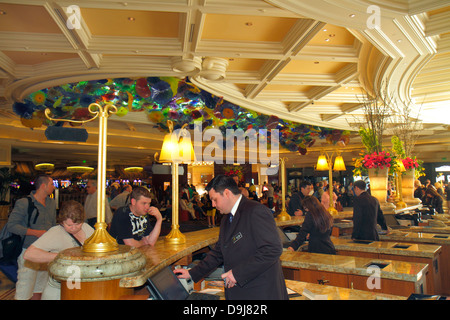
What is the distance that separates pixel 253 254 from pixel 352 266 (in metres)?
1.27

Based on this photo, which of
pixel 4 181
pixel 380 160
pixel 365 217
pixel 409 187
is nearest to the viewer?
pixel 365 217

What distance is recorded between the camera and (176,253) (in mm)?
2666

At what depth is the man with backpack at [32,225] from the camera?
3221 mm

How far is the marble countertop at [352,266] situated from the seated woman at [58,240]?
175 centimetres

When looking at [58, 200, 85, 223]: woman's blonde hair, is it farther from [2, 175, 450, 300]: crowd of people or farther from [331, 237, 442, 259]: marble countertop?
[331, 237, 442, 259]: marble countertop

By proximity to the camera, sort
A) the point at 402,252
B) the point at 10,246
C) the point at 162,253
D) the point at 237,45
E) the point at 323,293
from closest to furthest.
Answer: the point at 323,293
the point at 162,253
the point at 10,246
the point at 402,252
the point at 237,45

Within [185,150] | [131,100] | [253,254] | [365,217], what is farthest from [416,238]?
[131,100]

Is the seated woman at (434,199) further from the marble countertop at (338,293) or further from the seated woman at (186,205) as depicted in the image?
the marble countertop at (338,293)

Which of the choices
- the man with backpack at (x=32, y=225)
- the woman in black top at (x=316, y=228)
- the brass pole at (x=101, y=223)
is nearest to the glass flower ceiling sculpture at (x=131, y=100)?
the man with backpack at (x=32, y=225)

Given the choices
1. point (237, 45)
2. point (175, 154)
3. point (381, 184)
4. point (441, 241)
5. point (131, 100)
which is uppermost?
point (237, 45)

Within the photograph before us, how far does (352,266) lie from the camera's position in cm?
299

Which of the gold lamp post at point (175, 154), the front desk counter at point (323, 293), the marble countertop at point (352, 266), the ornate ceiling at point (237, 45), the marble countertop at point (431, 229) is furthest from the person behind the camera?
the marble countertop at point (431, 229)

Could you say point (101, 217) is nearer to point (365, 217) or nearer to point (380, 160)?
point (365, 217)
